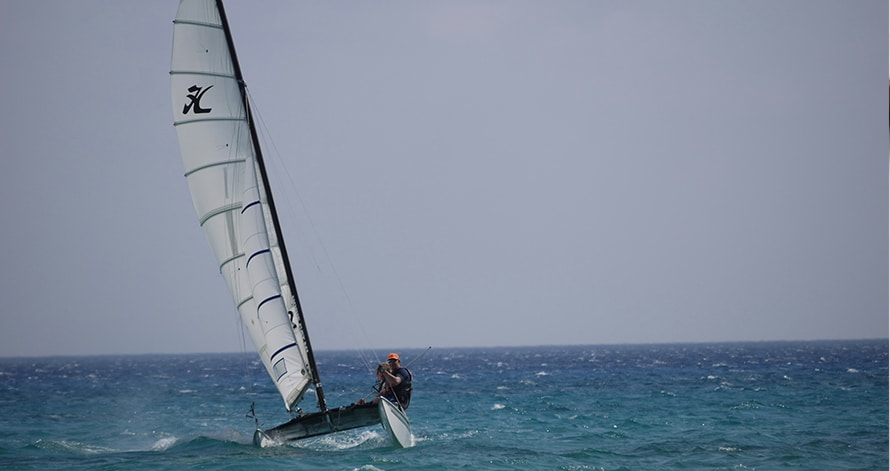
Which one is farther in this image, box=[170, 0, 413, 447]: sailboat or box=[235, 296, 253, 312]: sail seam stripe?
box=[235, 296, 253, 312]: sail seam stripe

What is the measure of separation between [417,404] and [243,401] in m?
9.22

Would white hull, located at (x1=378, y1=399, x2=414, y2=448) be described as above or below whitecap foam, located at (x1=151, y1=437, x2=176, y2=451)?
above

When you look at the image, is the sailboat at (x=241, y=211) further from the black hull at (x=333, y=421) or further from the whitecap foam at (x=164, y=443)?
the whitecap foam at (x=164, y=443)

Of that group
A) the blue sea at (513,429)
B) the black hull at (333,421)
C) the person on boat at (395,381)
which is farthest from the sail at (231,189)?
the blue sea at (513,429)

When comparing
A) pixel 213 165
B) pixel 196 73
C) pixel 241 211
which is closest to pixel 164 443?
pixel 241 211

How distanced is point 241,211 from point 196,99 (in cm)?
253

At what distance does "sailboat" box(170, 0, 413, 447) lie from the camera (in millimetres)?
19391

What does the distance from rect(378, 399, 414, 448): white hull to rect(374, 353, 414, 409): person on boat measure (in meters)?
0.33

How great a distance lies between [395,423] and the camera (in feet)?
65.9

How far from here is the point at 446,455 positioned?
66.9 ft

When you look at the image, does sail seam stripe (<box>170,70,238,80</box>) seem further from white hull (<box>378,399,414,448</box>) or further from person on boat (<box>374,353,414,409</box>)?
white hull (<box>378,399,414,448</box>)

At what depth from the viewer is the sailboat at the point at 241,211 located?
19391 millimetres

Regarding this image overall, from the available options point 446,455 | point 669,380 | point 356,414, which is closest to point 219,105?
point 356,414

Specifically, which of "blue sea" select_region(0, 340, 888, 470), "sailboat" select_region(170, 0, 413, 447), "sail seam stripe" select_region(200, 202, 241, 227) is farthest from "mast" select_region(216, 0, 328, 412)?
"blue sea" select_region(0, 340, 888, 470)
